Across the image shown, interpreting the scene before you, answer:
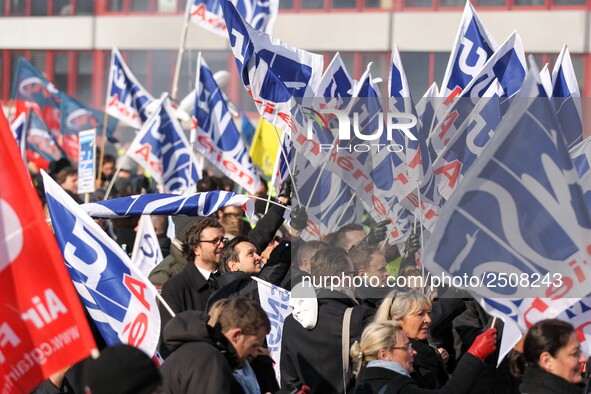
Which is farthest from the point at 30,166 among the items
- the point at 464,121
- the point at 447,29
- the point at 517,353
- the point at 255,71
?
the point at 447,29

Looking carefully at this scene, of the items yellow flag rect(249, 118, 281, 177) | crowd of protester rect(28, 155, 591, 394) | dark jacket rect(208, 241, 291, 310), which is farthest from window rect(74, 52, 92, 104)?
dark jacket rect(208, 241, 291, 310)

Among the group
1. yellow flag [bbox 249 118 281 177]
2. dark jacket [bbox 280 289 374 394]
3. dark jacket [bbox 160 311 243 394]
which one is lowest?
yellow flag [bbox 249 118 281 177]

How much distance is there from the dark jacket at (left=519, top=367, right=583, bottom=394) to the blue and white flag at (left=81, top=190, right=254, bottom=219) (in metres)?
3.34

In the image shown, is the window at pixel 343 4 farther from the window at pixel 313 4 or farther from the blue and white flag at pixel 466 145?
the blue and white flag at pixel 466 145

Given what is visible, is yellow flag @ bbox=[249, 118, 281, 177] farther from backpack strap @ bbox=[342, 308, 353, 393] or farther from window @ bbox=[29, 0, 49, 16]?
window @ bbox=[29, 0, 49, 16]

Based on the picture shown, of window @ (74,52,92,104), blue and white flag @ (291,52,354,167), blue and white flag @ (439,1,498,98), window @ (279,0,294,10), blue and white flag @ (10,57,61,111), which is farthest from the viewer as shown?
window @ (74,52,92,104)

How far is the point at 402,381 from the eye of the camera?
574 cm

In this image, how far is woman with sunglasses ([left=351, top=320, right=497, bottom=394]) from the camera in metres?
5.73

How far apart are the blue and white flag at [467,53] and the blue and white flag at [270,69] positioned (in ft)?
3.48

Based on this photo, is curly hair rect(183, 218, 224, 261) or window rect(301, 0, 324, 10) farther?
window rect(301, 0, 324, 10)

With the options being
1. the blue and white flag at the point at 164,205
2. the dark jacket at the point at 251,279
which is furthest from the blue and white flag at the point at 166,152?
the dark jacket at the point at 251,279

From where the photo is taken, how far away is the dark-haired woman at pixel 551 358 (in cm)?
514

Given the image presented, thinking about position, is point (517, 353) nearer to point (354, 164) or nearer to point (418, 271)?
point (418, 271)

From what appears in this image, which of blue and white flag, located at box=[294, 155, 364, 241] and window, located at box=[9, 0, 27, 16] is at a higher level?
blue and white flag, located at box=[294, 155, 364, 241]
